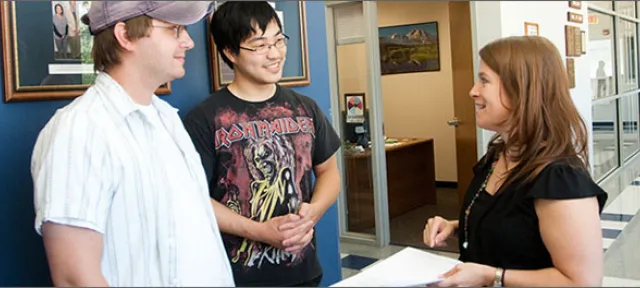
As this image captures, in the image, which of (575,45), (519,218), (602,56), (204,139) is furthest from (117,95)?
(602,56)

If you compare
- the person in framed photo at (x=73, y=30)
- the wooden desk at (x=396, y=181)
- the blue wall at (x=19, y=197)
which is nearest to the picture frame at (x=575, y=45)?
the wooden desk at (x=396, y=181)

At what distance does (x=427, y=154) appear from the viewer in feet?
19.9

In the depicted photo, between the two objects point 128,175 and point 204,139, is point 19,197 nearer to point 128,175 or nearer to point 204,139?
point 204,139

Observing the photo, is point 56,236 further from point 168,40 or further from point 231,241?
point 231,241

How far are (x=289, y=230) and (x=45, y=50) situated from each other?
32.5 inches

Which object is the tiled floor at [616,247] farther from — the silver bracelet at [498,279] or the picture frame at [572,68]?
the silver bracelet at [498,279]

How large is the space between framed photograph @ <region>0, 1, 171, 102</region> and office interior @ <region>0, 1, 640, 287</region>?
0.14 ft

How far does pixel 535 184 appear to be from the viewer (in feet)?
3.86

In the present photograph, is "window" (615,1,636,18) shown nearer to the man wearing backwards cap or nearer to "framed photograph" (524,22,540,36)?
"framed photograph" (524,22,540,36)

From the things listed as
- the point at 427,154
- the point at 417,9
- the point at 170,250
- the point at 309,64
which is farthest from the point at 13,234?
the point at 417,9

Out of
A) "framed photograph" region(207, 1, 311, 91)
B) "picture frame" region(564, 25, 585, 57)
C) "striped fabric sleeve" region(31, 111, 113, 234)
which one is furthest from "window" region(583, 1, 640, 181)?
"striped fabric sleeve" region(31, 111, 113, 234)

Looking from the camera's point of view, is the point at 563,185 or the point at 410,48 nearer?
the point at 563,185

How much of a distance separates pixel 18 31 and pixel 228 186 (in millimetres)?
683

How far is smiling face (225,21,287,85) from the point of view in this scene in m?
1.54
